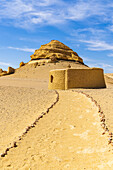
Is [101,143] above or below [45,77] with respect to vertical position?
below

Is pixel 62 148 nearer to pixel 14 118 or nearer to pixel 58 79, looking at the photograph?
pixel 14 118

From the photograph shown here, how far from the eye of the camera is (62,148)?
5160mm

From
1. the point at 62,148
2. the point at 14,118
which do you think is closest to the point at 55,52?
the point at 14,118

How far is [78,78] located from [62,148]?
13.4 m

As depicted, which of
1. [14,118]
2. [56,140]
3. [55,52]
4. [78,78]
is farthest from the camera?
[55,52]

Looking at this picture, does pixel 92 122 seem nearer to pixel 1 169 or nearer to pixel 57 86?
pixel 1 169

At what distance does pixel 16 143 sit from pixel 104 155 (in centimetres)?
247

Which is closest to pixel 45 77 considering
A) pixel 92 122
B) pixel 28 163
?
pixel 92 122

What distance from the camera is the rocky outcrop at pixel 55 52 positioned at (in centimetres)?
6047

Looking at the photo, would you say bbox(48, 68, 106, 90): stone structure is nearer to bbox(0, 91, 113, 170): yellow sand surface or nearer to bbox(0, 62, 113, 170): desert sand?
bbox(0, 62, 113, 170): desert sand

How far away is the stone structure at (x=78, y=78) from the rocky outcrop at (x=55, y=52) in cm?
3902

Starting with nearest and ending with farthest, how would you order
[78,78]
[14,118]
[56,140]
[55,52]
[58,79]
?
[56,140]
[14,118]
[78,78]
[58,79]
[55,52]

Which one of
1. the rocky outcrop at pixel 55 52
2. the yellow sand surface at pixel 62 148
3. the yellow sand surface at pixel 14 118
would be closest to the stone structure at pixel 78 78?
the yellow sand surface at pixel 14 118

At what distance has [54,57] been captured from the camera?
5862cm
